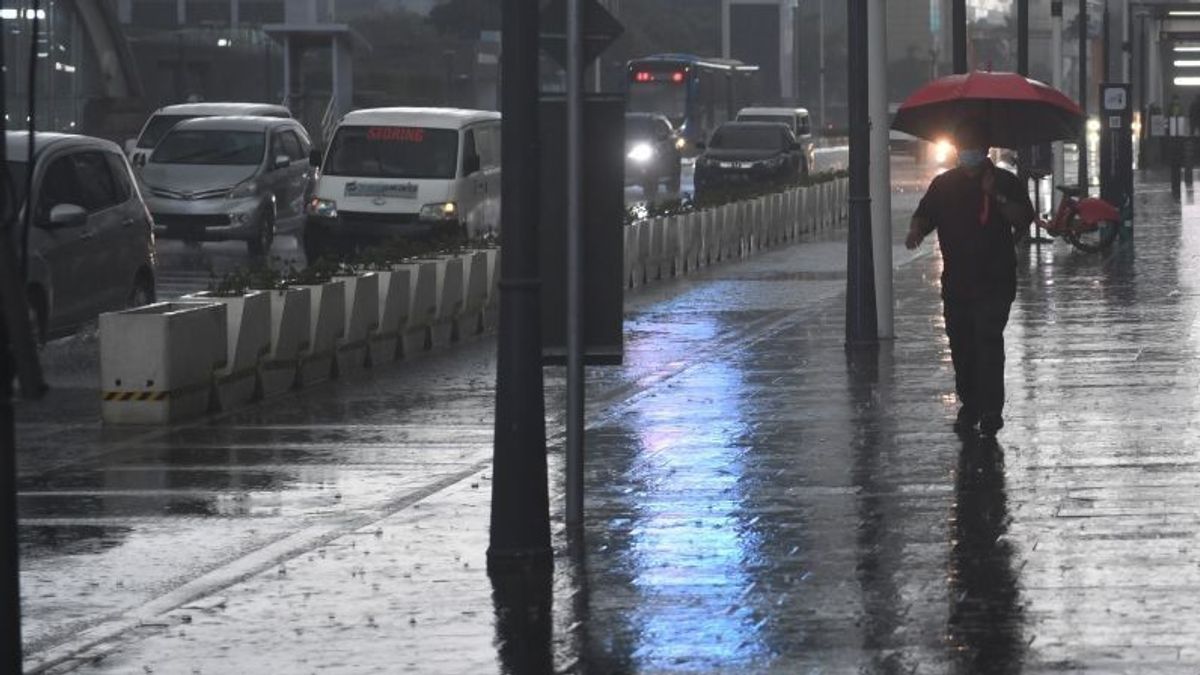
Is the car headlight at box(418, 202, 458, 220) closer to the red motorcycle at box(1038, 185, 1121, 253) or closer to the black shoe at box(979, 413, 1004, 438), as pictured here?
the red motorcycle at box(1038, 185, 1121, 253)

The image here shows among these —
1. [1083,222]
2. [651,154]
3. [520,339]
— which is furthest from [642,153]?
[520,339]

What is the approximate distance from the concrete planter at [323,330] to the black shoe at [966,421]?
5528 millimetres

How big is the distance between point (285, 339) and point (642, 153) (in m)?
39.0

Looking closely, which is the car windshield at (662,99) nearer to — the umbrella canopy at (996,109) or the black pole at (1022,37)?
the black pole at (1022,37)

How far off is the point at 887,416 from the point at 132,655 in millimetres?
7657

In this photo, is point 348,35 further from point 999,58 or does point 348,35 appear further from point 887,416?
point 887,416

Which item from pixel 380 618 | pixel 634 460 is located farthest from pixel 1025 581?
pixel 634 460

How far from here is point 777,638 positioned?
9219 mm

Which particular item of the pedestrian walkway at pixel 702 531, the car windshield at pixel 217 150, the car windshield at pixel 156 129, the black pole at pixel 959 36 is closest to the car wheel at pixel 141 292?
the pedestrian walkway at pixel 702 531

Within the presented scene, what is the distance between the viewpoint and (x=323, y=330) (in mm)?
19359

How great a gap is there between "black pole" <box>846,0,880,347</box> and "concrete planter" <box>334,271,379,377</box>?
146 inches

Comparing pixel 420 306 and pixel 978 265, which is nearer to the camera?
pixel 978 265

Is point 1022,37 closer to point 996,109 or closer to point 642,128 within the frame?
point 996,109

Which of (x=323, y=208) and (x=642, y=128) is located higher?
(x=642, y=128)
